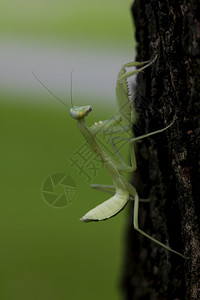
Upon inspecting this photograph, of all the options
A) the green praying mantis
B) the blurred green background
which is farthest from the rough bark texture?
the blurred green background

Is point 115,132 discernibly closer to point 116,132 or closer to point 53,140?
point 116,132

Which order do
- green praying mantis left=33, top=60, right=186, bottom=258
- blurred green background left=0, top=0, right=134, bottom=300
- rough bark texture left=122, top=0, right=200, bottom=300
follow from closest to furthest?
1. rough bark texture left=122, top=0, right=200, bottom=300
2. green praying mantis left=33, top=60, right=186, bottom=258
3. blurred green background left=0, top=0, right=134, bottom=300

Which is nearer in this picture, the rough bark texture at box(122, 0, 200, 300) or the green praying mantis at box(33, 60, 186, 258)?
the rough bark texture at box(122, 0, 200, 300)

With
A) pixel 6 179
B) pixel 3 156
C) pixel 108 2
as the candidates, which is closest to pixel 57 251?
pixel 6 179

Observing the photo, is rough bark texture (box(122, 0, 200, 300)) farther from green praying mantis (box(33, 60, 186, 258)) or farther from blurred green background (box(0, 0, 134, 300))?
blurred green background (box(0, 0, 134, 300))

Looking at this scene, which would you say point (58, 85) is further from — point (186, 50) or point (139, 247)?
point (186, 50)

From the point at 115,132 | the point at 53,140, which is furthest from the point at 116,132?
the point at 53,140

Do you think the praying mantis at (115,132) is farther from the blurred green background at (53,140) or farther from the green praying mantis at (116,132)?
the blurred green background at (53,140)
